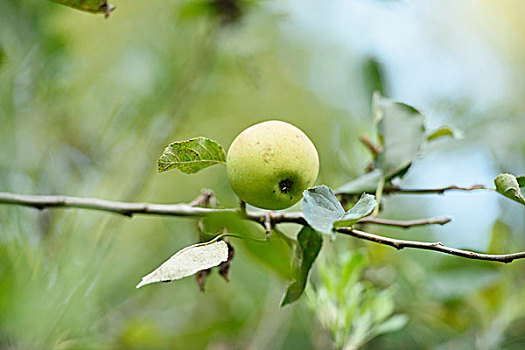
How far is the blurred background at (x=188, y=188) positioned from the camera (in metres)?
0.67

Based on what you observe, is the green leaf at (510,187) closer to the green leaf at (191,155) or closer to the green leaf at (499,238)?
the green leaf at (191,155)

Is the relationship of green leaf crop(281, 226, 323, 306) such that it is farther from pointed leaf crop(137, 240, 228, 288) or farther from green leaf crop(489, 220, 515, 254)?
green leaf crop(489, 220, 515, 254)

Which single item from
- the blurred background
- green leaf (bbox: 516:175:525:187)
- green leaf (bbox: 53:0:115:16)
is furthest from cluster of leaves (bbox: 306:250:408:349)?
green leaf (bbox: 53:0:115:16)

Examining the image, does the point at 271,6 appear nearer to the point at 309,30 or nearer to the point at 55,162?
the point at 55,162

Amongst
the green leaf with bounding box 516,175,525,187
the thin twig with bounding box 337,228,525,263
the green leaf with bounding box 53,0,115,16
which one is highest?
the green leaf with bounding box 53,0,115,16

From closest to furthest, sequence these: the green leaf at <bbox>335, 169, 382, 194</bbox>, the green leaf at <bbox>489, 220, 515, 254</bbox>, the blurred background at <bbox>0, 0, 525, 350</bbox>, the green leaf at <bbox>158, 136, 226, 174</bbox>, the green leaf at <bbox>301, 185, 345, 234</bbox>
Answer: the green leaf at <bbox>301, 185, 345, 234</bbox>, the green leaf at <bbox>158, 136, 226, 174</bbox>, the green leaf at <bbox>335, 169, 382, 194</bbox>, the blurred background at <bbox>0, 0, 525, 350</bbox>, the green leaf at <bbox>489, 220, 515, 254</bbox>

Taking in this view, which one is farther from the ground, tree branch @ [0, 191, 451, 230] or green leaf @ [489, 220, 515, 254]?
tree branch @ [0, 191, 451, 230]

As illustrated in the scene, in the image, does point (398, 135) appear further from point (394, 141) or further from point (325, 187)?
point (325, 187)

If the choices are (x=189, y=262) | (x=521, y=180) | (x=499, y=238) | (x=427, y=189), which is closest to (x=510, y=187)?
(x=521, y=180)

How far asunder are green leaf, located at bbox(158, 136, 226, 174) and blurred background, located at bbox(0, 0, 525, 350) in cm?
18

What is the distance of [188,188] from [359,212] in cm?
90

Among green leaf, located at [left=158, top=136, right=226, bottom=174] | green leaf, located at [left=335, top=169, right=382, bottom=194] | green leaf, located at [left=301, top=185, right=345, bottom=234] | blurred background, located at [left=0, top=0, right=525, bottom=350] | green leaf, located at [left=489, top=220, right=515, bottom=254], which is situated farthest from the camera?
green leaf, located at [left=489, top=220, right=515, bottom=254]

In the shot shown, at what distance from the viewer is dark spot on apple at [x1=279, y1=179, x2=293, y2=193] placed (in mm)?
435

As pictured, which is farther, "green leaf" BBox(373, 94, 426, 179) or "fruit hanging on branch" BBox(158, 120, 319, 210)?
"green leaf" BBox(373, 94, 426, 179)
